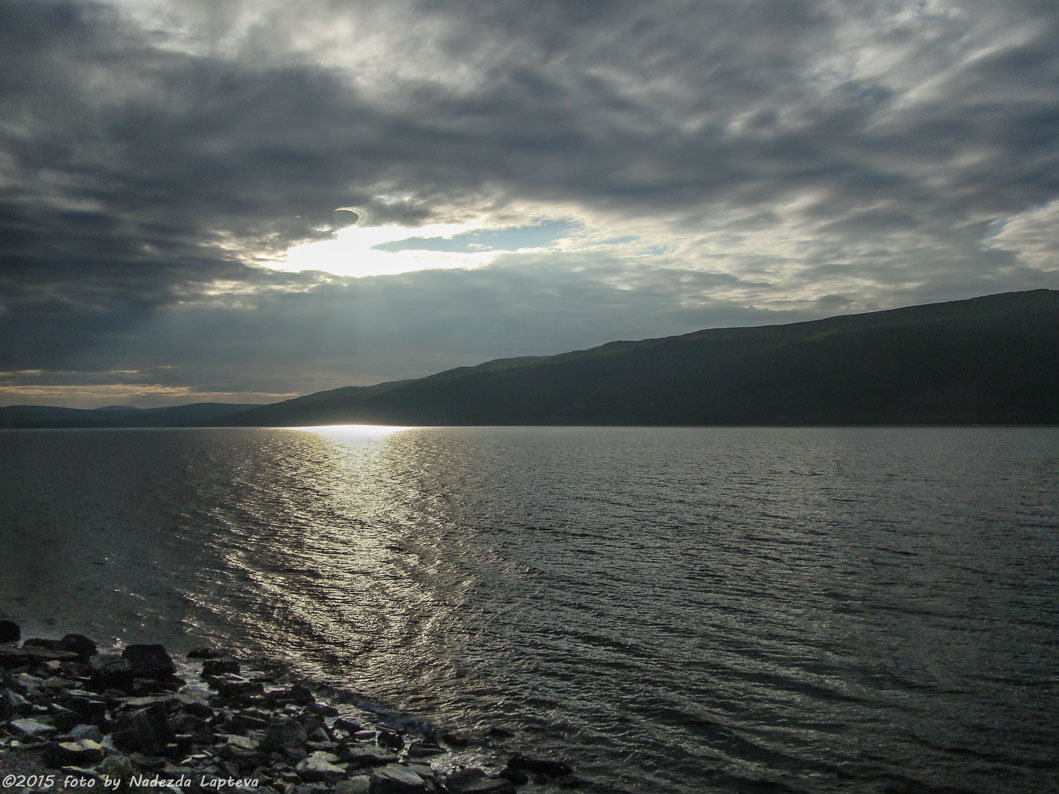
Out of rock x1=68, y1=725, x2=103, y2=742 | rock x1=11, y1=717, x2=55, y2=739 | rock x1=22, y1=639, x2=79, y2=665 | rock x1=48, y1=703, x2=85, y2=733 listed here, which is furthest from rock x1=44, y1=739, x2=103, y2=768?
rock x1=22, y1=639, x2=79, y2=665

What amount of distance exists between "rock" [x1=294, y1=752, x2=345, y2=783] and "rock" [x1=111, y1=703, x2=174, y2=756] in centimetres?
336

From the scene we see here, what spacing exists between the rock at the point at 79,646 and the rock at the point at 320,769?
1275cm

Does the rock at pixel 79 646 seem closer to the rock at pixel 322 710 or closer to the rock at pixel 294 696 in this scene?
the rock at pixel 294 696

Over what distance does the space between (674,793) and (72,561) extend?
40.0 m

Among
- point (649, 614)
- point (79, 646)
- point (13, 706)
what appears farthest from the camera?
point (649, 614)

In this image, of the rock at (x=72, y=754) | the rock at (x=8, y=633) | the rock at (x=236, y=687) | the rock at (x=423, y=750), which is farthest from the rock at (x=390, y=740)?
the rock at (x=8, y=633)

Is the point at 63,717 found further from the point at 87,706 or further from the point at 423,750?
the point at 423,750

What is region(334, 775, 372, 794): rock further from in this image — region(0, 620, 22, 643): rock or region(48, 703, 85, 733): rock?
region(0, 620, 22, 643): rock

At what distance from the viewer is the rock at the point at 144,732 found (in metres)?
15.0

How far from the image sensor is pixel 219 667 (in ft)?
71.9

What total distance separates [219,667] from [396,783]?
11.3 meters

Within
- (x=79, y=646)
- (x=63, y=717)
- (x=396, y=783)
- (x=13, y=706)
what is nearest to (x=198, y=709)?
(x=63, y=717)

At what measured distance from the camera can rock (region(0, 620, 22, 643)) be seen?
919 inches

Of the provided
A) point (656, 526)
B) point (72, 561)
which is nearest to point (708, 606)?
point (656, 526)
